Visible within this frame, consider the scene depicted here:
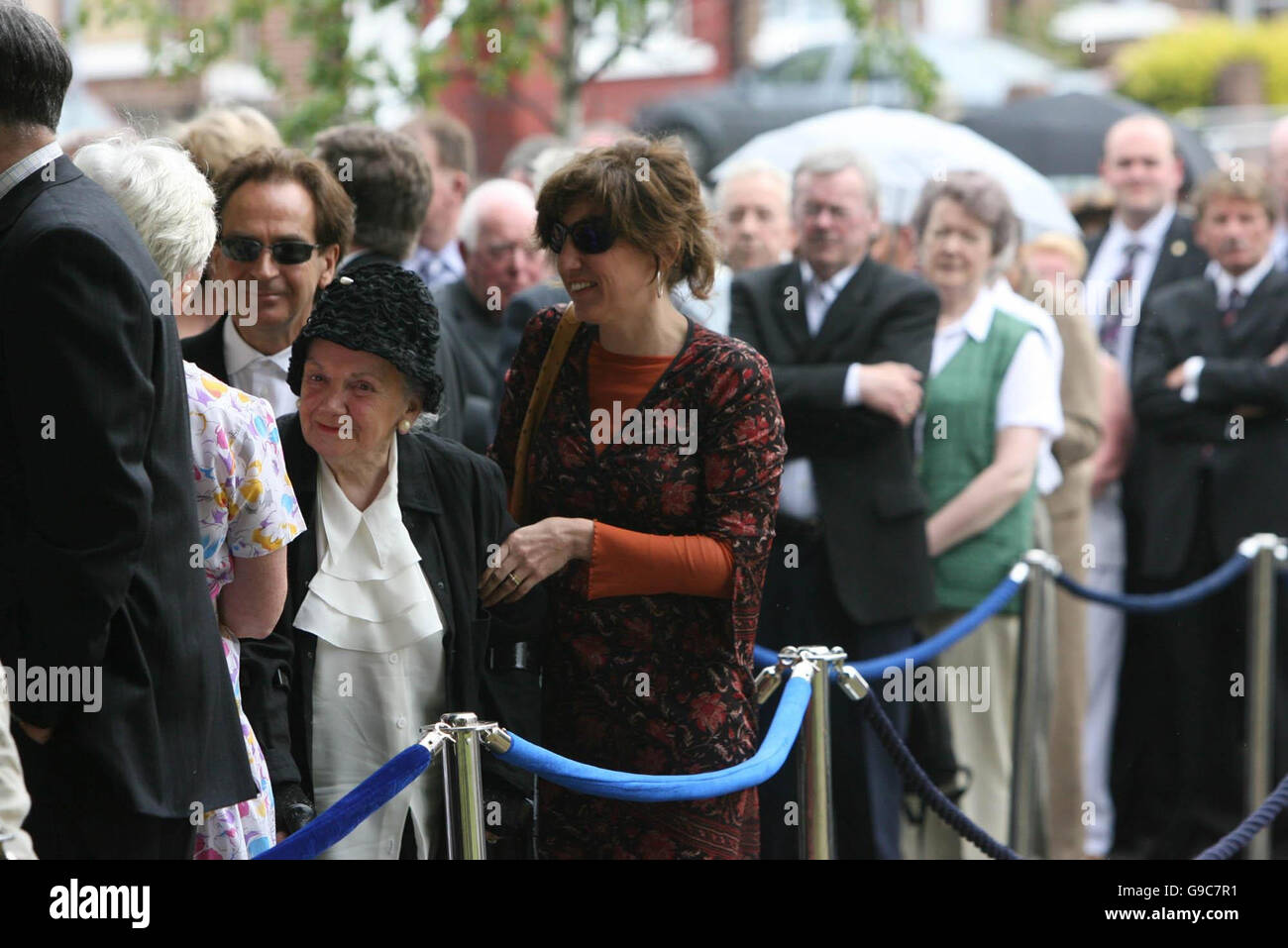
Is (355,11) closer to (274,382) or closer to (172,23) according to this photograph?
(172,23)

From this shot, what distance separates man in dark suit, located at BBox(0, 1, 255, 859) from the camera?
2.79 m

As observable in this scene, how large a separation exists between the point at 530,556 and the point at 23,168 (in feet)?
4.18

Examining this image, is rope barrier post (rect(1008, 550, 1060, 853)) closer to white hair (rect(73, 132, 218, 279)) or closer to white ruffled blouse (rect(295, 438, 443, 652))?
white ruffled blouse (rect(295, 438, 443, 652))

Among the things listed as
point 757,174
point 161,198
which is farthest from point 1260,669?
point 161,198

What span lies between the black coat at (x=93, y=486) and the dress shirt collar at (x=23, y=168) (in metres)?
0.02

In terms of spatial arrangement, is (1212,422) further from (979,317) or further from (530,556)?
(530,556)

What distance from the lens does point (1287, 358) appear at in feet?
22.3

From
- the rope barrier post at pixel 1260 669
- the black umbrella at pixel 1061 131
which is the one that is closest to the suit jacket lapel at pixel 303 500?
the rope barrier post at pixel 1260 669

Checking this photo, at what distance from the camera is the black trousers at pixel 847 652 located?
217 inches

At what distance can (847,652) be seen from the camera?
5.54 meters

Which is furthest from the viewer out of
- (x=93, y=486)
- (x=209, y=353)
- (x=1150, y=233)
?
(x=1150, y=233)

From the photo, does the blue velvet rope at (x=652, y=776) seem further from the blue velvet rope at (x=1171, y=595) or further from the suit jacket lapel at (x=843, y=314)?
the blue velvet rope at (x=1171, y=595)
